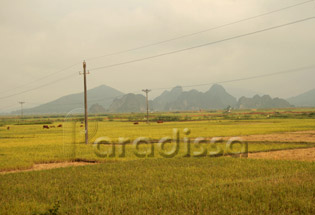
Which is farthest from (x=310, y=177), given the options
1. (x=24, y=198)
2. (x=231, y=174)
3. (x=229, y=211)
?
(x=24, y=198)

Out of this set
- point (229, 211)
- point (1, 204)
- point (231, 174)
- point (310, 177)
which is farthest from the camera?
point (231, 174)

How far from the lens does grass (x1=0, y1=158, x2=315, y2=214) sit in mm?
8102

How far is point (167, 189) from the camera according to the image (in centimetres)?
1022

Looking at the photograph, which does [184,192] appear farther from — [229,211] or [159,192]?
[229,211]

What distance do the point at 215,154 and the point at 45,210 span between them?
12.9 meters

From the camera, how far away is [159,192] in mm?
9766

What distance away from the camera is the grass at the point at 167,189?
26.6 ft

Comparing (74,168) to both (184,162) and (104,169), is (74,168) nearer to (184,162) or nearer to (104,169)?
(104,169)

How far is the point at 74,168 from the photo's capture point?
588 inches

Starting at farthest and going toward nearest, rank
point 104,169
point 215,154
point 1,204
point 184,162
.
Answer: point 215,154 → point 184,162 → point 104,169 → point 1,204

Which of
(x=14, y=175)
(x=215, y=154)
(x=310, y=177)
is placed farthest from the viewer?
(x=215, y=154)

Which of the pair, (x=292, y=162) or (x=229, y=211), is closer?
(x=229, y=211)

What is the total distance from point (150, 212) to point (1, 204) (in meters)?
4.17

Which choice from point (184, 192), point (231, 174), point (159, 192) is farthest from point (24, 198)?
point (231, 174)
